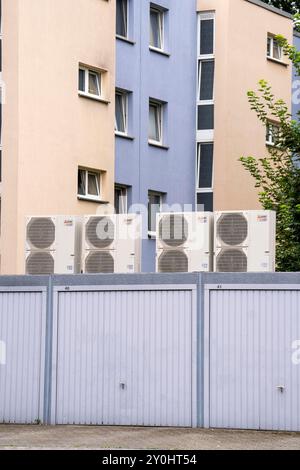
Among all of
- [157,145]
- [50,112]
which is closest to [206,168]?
[157,145]

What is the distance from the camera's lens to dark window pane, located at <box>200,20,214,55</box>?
3991cm

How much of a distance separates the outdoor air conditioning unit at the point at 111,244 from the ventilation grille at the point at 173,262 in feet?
1.44

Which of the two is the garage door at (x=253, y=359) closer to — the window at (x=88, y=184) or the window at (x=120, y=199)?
the window at (x=88, y=184)

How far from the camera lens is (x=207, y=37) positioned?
39969mm

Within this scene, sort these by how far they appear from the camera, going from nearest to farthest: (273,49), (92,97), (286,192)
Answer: (286,192) < (92,97) < (273,49)

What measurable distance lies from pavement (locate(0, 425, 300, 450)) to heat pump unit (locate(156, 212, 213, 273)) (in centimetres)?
264

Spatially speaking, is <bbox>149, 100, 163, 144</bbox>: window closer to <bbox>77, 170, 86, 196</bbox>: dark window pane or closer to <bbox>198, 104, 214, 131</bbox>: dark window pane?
<bbox>198, 104, 214, 131</bbox>: dark window pane

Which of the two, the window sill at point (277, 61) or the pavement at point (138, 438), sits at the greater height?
the window sill at point (277, 61)

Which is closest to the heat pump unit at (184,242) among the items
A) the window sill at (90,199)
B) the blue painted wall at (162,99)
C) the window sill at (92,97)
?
the window sill at (90,199)

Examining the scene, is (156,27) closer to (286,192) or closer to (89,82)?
(89,82)

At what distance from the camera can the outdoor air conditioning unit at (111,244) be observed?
21.1 m

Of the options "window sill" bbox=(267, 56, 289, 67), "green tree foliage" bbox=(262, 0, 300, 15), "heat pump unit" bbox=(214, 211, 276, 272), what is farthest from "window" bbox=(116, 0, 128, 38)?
"green tree foliage" bbox=(262, 0, 300, 15)

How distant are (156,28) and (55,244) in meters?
17.7

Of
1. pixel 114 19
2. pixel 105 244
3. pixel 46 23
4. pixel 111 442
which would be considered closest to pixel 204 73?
pixel 114 19
